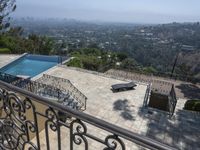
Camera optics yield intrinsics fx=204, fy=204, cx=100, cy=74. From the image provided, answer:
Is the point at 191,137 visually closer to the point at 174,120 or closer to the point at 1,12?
the point at 174,120

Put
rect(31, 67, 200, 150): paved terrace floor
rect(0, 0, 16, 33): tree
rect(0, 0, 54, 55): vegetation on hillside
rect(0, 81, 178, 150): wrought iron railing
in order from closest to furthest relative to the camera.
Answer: rect(0, 81, 178, 150): wrought iron railing, rect(31, 67, 200, 150): paved terrace floor, rect(0, 0, 54, 55): vegetation on hillside, rect(0, 0, 16, 33): tree

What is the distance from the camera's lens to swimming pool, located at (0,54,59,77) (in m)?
16.3

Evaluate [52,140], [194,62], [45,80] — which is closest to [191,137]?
[52,140]

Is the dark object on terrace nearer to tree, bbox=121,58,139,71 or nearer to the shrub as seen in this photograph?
the shrub

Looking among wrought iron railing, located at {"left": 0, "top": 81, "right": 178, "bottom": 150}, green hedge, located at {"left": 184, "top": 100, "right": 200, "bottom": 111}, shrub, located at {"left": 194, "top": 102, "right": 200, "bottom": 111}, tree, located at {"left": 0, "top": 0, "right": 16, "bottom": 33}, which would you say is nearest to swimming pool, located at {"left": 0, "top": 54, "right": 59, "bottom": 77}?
tree, located at {"left": 0, "top": 0, "right": 16, "bottom": 33}

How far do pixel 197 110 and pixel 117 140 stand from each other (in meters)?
11.2

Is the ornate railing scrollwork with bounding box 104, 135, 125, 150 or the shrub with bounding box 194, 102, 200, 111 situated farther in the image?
the shrub with bounding box 194, 102, 200, 111

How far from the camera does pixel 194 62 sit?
42625mm

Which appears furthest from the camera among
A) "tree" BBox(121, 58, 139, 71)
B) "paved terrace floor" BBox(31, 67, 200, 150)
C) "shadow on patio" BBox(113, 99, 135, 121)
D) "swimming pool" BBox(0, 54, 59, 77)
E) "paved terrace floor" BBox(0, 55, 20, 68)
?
"tree" BBox(121, 58, 139, 71)

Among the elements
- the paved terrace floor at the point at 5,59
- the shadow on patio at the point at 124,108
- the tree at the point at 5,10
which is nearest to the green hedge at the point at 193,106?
the shadow on patio at the point at 124,108

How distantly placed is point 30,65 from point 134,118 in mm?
12230

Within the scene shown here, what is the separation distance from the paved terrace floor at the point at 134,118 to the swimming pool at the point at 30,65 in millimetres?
4894

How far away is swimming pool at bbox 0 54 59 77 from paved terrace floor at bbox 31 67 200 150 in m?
4.89

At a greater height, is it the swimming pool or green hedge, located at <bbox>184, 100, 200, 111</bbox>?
the swimming pool
